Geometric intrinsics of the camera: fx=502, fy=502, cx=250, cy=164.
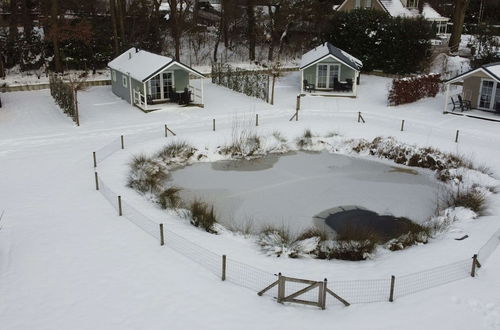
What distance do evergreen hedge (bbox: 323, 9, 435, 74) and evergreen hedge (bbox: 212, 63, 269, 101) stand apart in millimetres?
7327

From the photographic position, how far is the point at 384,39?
3228 centimetres

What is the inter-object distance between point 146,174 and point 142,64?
403 inches

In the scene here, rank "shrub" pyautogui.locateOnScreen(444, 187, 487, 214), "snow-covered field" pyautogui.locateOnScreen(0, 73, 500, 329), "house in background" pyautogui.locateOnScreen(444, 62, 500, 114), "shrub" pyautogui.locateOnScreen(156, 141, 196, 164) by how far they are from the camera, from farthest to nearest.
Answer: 1. "house in background" pyautogui.locateOnScreen(444, 62, 500, 114)
2. "shrub" pyautogui.locateOnScreen(156, 141, 196, 164)
3. "shrub" pyautogui.locateOnScreen(444, 187, 487, 214)
4. "snow-covered field" pyautogui.locateOnScreen(0, 73, 500, 329)

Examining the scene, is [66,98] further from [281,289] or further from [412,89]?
[281,289]

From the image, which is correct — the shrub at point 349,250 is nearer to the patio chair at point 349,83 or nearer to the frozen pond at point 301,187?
the frozen pond at point 301,187

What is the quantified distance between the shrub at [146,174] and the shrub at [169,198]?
0.54 m

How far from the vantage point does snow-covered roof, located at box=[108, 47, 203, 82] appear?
24.5m

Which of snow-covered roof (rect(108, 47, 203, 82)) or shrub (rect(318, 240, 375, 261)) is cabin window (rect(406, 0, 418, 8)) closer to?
snow-covered roof (rect(108, 47, 203, 82))

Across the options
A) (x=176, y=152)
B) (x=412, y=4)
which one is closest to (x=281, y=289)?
(x=176, y=152)

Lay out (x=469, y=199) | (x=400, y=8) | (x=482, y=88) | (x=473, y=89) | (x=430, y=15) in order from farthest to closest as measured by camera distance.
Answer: (x=430, y=15) < (x=400, y=8) < (x=473, y=89) < (x=482, y=88) < (x=469, y=199)

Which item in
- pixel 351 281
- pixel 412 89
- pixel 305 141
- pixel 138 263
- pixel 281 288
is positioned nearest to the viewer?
pixel 281 288

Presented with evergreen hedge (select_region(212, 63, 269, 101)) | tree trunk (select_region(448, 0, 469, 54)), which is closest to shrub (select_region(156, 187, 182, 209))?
evergreen hedge (select_region(212, 63, 269, 101))

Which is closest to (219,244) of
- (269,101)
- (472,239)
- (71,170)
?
(472,239)

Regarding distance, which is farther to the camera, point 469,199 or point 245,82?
point 245,82
